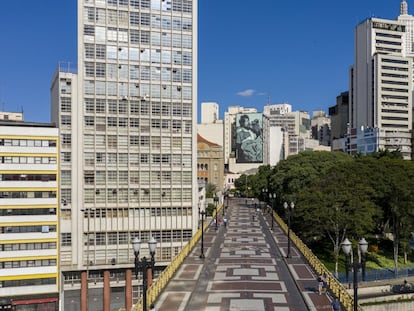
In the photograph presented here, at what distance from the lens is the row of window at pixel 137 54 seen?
61.6 meters

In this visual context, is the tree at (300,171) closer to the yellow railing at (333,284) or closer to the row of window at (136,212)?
the row of window at (136,212)

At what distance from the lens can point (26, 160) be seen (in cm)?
5700

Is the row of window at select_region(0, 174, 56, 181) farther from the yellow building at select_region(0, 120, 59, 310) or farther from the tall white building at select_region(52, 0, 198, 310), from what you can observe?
the tall white building at select_region(52, 0, 198, 310)

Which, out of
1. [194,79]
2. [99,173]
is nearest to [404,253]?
[194,79]

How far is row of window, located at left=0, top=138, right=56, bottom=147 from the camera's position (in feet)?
185

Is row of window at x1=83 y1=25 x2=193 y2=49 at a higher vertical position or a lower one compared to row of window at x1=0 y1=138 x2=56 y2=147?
higher

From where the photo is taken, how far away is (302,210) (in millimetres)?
49219

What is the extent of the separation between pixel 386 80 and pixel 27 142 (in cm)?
11485

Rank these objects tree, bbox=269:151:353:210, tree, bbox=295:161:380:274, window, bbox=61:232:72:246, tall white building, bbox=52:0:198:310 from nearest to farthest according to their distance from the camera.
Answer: tree, bbox=295:161:380:274 → window, bbox=61:232:72:246 → tall white building, bbox=52:0:198:310 → tree, bbox=269:151:353:210

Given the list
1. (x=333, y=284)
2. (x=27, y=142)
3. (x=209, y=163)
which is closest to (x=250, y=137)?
(x=209, y=163)

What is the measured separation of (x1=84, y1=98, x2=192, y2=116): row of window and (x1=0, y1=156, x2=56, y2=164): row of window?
26.8ft

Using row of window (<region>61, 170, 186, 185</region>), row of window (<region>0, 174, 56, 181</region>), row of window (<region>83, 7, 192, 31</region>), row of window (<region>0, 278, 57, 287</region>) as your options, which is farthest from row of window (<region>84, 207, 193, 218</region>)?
row of window (<region>83, 7, 192, 31</region>)

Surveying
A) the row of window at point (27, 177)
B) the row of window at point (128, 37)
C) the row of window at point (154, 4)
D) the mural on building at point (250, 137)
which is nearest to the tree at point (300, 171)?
the row of window at point (128, 37)

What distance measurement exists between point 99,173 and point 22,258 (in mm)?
14233
